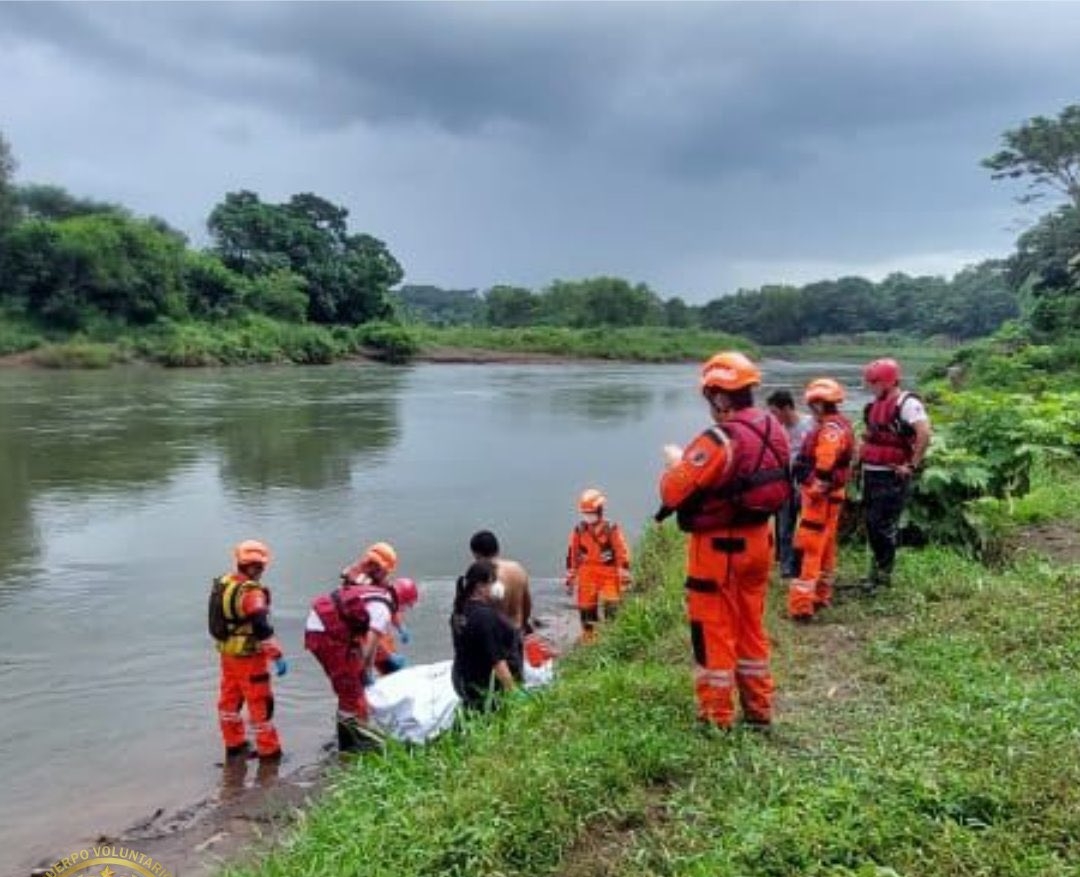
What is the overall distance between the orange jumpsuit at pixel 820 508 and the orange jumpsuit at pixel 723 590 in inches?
97.1

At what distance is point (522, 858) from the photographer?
4.41 metres

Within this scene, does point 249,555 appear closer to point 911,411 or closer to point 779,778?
point 779,778

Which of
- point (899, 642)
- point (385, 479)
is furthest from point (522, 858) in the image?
point (385, 479)

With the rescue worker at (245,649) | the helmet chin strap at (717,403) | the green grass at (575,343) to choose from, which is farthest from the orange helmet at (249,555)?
the green grass at (575,343)

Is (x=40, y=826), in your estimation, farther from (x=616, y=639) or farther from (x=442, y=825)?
(x=616, y=639)

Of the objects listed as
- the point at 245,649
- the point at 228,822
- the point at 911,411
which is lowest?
the point at 228,822

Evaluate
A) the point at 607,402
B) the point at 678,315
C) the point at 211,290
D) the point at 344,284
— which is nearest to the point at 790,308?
the point at 678,315

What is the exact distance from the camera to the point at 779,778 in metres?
4.68

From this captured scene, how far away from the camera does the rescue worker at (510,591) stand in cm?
693

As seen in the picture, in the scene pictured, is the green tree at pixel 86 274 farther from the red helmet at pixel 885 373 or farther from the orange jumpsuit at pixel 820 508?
the red helmet at pixel 885 373

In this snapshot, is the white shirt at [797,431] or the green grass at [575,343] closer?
the white shirt at [797,431]

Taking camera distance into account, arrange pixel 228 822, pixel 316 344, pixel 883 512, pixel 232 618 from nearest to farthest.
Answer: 1. pixel 228 822
2. pixel 232 618
3. pixel 883 512
4. pixel 316 344

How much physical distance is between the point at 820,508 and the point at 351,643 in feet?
11.1

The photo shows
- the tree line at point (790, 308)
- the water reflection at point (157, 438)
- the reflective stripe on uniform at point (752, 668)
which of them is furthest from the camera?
the tree line at point (790, 308)
